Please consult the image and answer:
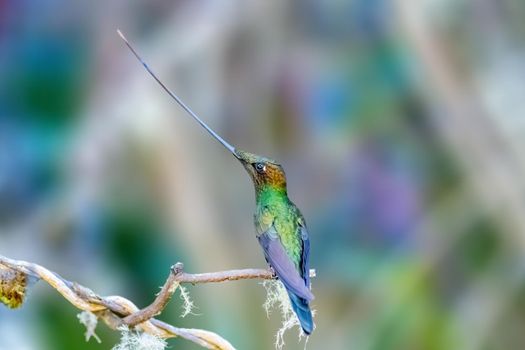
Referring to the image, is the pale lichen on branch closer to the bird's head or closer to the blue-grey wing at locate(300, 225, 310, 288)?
the blue-grey wing at locate(300, 225, 310, 288)

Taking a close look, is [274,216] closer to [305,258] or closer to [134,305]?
[305,258]

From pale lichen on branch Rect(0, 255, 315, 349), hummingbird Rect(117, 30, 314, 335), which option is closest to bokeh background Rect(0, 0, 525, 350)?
hummingbird Rect(117, 30, 314, 335)

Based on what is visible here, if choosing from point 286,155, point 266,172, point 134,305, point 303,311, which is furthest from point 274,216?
point 286,155

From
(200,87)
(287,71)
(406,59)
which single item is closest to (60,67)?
(200,87)

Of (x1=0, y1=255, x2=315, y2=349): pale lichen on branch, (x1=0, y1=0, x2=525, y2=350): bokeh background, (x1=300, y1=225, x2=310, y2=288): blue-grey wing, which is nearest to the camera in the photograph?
(x1=0, y1=255, x2=315, y2=349): pale lichen on branch

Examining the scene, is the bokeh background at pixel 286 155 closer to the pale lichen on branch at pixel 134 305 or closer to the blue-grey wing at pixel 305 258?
the blue-grey wing at pixel 305 258

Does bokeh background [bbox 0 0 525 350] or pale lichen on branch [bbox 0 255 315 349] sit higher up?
bokeh background [bbox 0 0 525 350]
